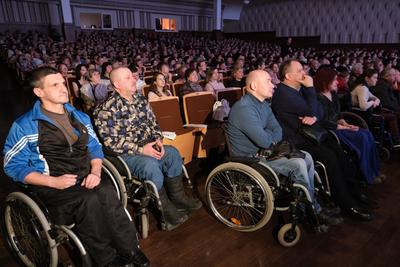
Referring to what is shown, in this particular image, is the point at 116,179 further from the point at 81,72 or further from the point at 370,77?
the point at 370,77

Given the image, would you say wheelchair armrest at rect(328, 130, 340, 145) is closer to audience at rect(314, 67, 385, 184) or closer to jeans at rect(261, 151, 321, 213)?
audience at rect(314, 67, 385, 184)

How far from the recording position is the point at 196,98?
9.32 ft

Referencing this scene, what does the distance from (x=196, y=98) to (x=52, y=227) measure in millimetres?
1833

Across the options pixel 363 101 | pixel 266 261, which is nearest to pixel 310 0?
pixel 363 101

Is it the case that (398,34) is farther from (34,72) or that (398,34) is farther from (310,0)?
(34,72)

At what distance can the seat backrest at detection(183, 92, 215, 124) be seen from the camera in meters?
2.78

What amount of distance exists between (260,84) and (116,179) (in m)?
1.04

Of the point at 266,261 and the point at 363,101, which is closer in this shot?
the point at 266,261

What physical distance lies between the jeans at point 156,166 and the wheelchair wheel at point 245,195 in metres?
0.28

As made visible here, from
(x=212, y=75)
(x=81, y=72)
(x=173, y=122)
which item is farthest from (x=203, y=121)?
(x=81, y=72)

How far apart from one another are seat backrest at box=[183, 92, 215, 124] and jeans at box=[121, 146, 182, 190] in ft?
2.79

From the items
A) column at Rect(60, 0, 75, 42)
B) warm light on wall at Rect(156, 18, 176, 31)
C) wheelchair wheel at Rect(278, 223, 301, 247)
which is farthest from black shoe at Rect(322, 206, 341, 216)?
warm light on wall at Rect(156, 18, 176, 31)

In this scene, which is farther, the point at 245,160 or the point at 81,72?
the point at 81,72

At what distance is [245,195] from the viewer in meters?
1.81
